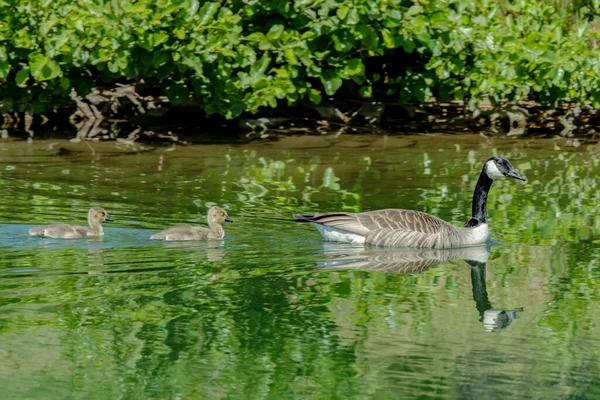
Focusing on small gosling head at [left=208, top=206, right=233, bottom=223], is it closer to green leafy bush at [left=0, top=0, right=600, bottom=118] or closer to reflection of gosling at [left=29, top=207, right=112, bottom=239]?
reflection of gosling at [left=29, top=207, right=112, bottom=239]

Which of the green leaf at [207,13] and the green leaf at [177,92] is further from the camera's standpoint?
the green leaf at [177,92]

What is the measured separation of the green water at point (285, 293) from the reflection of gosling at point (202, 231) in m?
0.15

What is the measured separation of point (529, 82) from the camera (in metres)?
19.0

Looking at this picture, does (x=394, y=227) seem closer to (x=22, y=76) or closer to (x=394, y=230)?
(x=394, y=230)

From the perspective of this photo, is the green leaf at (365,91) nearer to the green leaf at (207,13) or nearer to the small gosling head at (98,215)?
the green leaf at (207,13)

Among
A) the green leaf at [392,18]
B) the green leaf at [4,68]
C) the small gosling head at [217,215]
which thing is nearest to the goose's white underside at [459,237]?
the small gosling head at [217,215]

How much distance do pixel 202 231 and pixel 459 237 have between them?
2554mm

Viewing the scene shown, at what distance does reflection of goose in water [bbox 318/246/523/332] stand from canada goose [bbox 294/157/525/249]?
8 cm

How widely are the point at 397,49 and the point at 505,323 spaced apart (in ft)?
40.8

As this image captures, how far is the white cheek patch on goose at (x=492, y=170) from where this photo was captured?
1234cm

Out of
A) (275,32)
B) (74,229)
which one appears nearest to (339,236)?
(74,229)

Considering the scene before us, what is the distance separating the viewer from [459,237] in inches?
454

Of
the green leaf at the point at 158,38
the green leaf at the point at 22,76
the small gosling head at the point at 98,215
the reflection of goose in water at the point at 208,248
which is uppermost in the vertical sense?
the green leaf at the point at 158,38

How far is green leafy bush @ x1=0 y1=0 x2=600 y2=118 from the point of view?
677 inches
